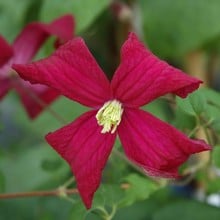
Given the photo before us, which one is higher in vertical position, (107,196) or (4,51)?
(4,51)

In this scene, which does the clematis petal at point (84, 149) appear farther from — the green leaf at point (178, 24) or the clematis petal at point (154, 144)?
the green leaf at point (178, 24)

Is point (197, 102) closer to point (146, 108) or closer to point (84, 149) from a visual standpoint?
point (84, 149)

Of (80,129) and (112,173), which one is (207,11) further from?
(80,129)

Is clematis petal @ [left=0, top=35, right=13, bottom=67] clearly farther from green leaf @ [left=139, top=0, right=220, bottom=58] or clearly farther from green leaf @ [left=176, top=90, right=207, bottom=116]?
green leaf @ [left=139, top=0, right=220, bottom=58]

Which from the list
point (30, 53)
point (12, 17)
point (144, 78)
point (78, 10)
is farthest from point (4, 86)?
point (12, 17)

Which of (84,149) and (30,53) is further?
(30,53)

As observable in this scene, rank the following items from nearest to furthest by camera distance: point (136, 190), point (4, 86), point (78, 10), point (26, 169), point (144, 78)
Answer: point (144, 78) → point (136, 190) → point (4, 86) → point (78, 10) → point (26, 169)

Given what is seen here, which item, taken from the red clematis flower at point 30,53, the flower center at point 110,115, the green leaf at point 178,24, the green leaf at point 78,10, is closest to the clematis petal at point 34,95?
the red clematis flower at point 30,53

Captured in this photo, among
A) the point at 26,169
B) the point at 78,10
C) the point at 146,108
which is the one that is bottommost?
the point at 26,169
